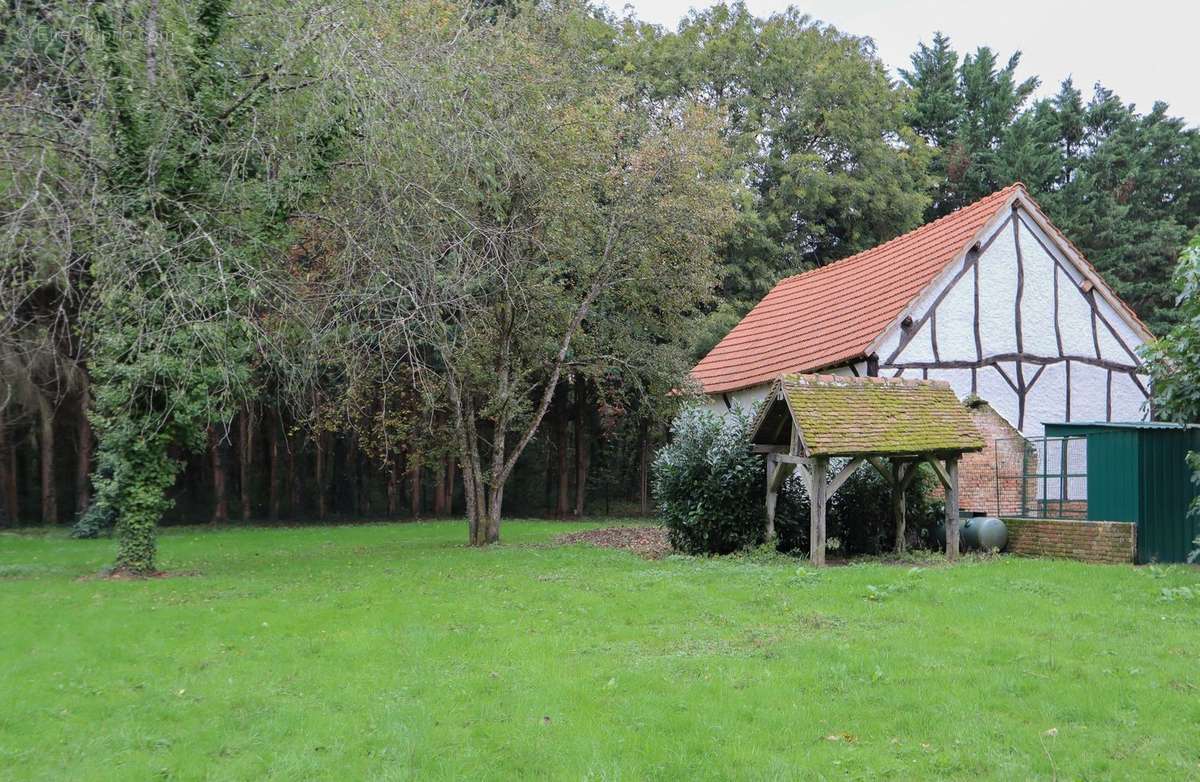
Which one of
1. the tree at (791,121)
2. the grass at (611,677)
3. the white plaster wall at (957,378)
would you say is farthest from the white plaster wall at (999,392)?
the tree at (791,121)

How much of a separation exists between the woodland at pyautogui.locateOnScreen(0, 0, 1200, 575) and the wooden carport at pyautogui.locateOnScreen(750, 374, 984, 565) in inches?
128

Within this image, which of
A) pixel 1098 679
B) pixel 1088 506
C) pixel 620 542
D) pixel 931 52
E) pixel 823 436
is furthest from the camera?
pixel 931 52

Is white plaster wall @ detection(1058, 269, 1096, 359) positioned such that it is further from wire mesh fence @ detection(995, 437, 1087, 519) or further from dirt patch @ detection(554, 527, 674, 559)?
dirt patch @ detection(554, 527, 674, 559)

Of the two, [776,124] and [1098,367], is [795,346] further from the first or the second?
[776,124]

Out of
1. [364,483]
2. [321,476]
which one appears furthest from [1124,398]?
[364,483]

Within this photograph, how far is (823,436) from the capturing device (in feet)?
44.7

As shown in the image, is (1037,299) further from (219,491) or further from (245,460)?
(219,491)

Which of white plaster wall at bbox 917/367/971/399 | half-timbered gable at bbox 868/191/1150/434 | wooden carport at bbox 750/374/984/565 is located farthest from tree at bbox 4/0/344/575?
white plaster wall at bbox 917/367/971/399

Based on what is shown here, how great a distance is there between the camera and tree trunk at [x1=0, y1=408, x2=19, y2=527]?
79.2 ft

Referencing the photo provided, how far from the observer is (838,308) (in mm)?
20938

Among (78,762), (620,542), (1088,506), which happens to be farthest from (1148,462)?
(78,762)

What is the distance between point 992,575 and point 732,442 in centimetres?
483

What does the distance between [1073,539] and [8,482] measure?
24.6 m

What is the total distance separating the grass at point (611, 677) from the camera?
227 inches
